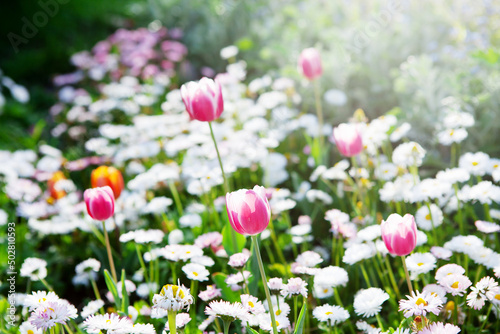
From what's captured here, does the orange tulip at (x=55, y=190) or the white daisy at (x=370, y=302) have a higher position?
the orange tulip at (x=55, y=190)

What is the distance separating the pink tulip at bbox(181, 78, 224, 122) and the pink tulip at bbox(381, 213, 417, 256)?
54cm

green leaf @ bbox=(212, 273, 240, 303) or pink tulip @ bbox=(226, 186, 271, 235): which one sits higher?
pink tulip @ bbox=(226, 186, 271, 235)

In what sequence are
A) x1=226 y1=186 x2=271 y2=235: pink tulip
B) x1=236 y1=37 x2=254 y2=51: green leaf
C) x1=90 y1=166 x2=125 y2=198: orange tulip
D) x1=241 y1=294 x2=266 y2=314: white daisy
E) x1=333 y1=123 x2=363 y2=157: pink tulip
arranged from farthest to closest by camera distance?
x1=236 y1=37 x2=254 y2=51: green leaf → x1=90 y1=166 x2=125 y2=198: orange tulip → x1=333 y1=123 x2=363 y2=157: pink tulip → x1=241 y1=294 x2=266 y2=314: white daisy → x1=226 y1=186 x2=271 y2=235: pink tulip

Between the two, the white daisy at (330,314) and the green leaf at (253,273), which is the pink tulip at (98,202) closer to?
the green leaf at (253,273)

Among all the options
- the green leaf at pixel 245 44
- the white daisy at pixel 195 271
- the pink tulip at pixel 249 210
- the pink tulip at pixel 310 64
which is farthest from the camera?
the green leaf at pixel 245 44

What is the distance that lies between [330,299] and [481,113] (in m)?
1.21

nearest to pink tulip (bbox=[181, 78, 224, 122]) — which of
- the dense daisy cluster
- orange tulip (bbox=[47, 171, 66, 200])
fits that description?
the dense daisy cluster

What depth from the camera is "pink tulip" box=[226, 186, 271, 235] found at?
39.3 inches

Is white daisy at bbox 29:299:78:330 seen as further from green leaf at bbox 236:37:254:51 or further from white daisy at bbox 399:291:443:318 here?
green leaf at bbox 236:37:254:51

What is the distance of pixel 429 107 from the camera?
2.33 metres

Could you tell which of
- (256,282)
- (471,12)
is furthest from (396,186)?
(471,12)

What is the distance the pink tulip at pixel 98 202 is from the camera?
1303mm

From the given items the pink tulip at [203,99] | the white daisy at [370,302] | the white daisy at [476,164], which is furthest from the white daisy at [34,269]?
the white daisy at [476,164]

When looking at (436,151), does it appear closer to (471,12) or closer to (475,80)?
(475,80)
